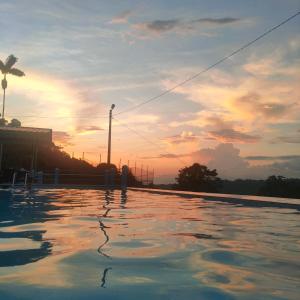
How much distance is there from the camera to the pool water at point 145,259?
11.7 feet

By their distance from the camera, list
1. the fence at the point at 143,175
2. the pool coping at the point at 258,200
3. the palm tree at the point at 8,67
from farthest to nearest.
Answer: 1. the palm tree at the point at 8,67
2. the fence at the point at 143,175
3. the pool coping at the point at 258,200

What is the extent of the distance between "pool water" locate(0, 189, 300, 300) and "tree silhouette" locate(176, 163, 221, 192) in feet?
106

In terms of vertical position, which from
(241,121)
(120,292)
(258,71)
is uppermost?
(258,71)

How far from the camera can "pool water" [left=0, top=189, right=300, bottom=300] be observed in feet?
11.7

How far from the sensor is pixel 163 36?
681 inches

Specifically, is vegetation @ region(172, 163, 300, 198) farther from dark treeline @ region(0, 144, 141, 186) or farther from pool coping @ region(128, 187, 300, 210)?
pool coping @ region(128, 187, 300, 210)

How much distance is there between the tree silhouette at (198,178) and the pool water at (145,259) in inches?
1270

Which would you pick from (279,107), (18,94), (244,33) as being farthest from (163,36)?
(18,94)

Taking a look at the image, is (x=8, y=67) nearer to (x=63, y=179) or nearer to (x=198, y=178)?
(x=63, y=179)

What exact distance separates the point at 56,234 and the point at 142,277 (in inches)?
108

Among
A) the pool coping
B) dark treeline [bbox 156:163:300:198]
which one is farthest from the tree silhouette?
the pool coping

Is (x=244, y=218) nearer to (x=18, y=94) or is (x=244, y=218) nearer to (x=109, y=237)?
(x=109, y=237)

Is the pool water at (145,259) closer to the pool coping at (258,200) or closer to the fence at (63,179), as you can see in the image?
the pool coping at (258,200)

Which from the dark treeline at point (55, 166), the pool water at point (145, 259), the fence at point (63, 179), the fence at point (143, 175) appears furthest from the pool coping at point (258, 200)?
the fence at point (143, 175)
